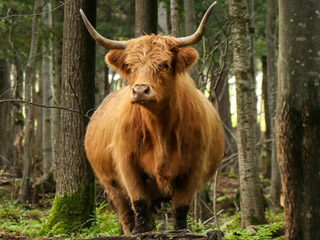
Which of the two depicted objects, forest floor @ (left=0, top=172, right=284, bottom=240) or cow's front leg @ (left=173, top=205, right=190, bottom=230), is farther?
cow's front leg @ (left=173, top=205, right=190, bottom=230)

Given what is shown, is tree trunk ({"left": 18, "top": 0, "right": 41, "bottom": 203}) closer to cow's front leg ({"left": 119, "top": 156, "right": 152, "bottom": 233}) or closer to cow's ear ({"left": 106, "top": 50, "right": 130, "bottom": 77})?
cow's front leg ({"left": 119, "top": 156, "right": 152, "bottom": 233})

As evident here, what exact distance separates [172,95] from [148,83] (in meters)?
0.74

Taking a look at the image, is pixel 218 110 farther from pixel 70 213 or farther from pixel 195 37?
pixel 70 213

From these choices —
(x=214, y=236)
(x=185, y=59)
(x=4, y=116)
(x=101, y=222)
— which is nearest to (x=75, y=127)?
(x=101, y=222)

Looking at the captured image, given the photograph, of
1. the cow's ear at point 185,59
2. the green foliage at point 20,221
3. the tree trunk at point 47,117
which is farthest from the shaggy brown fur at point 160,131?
the tree trunk at point 47,117

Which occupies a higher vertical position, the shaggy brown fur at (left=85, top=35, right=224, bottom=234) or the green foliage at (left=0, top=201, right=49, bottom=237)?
the shaggy brown fur at (left=85, top=35, right=224, bottom=234)

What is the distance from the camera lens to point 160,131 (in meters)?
6.51

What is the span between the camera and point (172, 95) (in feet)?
21.2

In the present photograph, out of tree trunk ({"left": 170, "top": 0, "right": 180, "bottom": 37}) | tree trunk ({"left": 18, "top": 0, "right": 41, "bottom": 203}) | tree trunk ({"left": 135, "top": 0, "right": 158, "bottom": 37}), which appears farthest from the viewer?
tree trunk ({"left": 18, "top": 0, "right": 41, "bottom": 203})

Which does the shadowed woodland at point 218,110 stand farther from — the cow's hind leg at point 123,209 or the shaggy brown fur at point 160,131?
the shaggy brown fur at point 160,131

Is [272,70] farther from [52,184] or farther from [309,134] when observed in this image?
[309,134]

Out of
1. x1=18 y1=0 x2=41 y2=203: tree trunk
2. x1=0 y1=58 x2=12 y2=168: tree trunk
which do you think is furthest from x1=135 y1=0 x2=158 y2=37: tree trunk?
x1=0 y1=58 x2=12 y2=168: tree trunk

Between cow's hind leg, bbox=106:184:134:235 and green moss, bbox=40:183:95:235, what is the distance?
0.43 m

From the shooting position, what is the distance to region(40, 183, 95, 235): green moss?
827 cm
